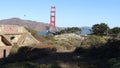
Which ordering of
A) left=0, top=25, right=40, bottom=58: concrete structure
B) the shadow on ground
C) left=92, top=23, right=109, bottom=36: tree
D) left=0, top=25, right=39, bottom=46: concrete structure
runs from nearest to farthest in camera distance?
the shadow on ground, left=0, top=25, right=40, bottom=58: concrete structure, left=0, top=25, right=39, bottom=46: concrete structure, left=92, top=23, right=109, bottom=36: tree

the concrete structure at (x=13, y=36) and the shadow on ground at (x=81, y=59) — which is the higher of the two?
the concrete structure at (x=13, y=36)

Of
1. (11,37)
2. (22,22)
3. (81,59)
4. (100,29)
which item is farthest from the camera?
(22,22)

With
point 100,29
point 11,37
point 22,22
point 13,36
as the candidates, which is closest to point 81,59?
point 11,37

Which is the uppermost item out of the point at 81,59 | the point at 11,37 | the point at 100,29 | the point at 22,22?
the point at 22,22

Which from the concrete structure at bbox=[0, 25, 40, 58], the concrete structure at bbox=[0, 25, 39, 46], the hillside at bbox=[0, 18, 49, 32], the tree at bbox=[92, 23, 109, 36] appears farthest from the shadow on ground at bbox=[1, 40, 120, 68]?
the hillside at bbox=[0, 18, 49, 32]

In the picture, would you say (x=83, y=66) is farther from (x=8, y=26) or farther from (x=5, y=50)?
(x=8, y=26)

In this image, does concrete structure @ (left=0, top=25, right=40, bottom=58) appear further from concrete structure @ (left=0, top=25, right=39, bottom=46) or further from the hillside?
the hillside

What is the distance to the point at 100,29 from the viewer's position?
69500 mm

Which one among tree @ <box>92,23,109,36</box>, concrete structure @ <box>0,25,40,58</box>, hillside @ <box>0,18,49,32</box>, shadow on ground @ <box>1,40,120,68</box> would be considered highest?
hillside @ <box>0,18,49,32</box>

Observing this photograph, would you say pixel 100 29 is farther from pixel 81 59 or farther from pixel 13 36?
pixel 81 59

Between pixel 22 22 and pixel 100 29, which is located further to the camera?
pixel 22 22

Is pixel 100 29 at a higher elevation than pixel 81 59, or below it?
higher

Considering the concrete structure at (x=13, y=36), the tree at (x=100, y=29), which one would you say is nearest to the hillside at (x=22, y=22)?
the tree at (x=100, y=29)

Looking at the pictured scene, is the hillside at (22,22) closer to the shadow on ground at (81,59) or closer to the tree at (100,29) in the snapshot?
the tree at (100,29)
